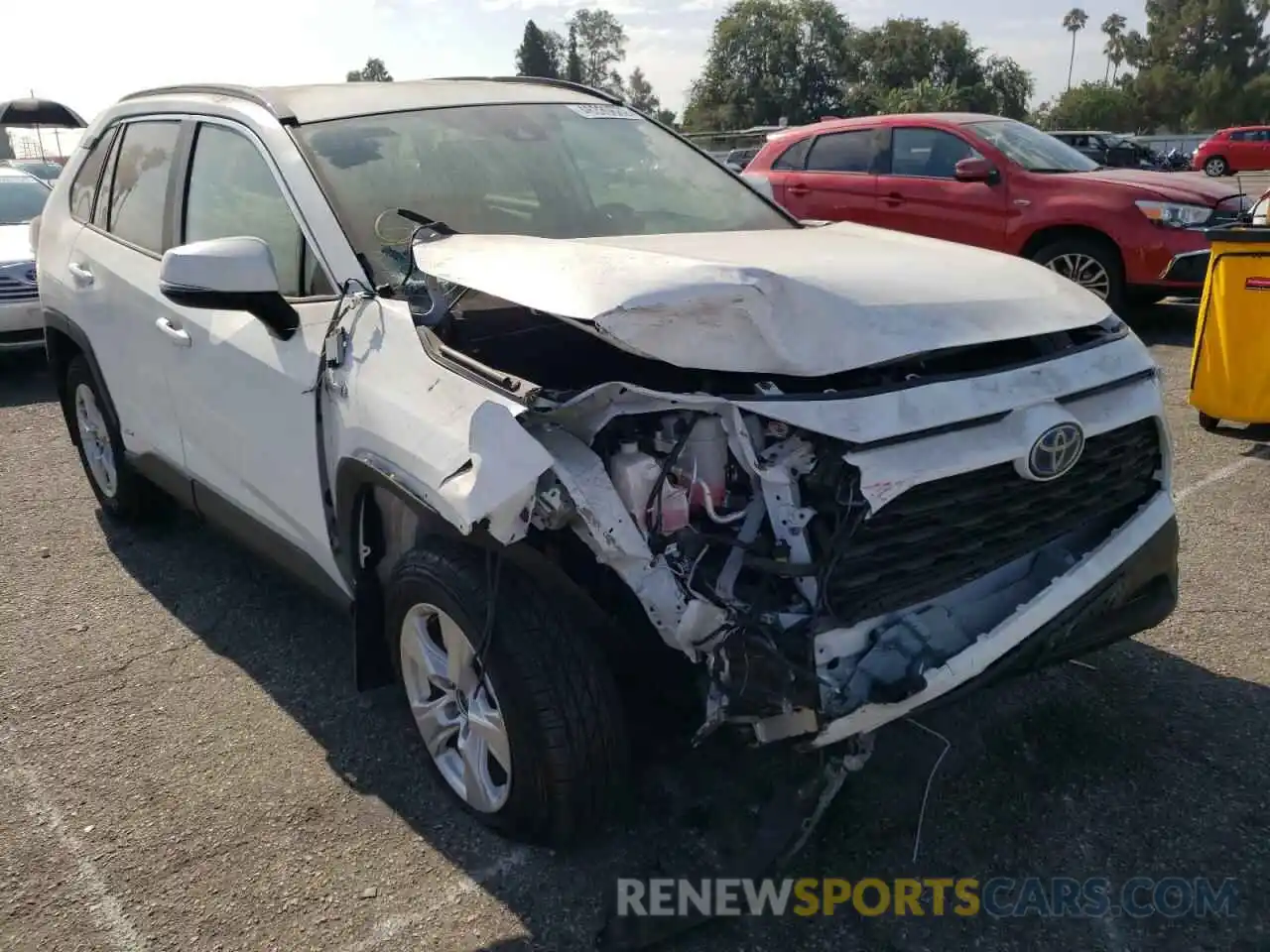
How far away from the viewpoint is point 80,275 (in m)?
4.22

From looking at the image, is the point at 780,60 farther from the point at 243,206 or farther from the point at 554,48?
the point at 243,206

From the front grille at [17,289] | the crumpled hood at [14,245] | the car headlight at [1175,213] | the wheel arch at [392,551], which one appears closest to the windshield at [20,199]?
the crumpled hood at [14,245]

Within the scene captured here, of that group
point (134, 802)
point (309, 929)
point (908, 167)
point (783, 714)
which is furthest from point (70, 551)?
point (908, 167)

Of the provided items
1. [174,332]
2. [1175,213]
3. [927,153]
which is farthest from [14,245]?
[1175,213]

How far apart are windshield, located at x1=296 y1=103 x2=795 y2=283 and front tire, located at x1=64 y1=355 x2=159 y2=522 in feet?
6.11

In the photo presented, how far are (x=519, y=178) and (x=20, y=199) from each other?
27.2 feet

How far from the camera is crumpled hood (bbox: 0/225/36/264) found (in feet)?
26.9

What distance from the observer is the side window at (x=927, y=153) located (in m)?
8.62

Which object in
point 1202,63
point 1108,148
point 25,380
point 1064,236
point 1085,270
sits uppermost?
point 1202,63

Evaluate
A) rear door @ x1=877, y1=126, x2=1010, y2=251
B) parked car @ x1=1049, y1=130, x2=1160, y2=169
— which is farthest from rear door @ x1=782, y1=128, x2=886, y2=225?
parked car @ x1=1049, y1=130, x2=1160, y2=169

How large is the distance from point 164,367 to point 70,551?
5.11ft

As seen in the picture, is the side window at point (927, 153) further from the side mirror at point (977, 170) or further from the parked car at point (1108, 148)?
the parked car at point (1108, 148)

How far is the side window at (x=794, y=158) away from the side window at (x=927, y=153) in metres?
0.88

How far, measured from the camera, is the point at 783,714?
2.18 m
